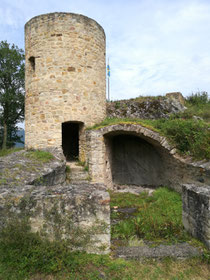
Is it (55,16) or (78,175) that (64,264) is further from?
(55,16)

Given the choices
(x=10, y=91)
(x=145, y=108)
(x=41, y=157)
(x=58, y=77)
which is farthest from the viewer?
(x=10, y=91)

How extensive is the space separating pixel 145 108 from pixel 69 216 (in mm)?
9121

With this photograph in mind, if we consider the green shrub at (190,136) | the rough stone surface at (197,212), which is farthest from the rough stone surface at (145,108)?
the rough stone surface at (197,212)

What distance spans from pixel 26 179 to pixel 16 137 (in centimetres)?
1570

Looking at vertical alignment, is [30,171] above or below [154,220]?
above

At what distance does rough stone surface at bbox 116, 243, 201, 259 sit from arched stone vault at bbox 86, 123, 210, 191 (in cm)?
253

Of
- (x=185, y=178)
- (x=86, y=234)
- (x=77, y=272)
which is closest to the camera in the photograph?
(x=77, y=272)

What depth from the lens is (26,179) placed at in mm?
4672

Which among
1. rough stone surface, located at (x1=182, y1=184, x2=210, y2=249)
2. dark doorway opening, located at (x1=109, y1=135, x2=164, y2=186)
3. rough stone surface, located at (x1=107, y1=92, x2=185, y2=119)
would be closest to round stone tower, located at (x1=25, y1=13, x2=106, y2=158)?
dark doorway opening, located at (x1=109, y1=135, x2=164, y2=186)

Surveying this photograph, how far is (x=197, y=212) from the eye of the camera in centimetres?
341

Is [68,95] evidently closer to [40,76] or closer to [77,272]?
[40,76]

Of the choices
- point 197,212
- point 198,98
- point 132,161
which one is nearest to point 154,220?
point 197,212

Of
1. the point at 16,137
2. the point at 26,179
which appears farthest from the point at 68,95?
the point at 16,137

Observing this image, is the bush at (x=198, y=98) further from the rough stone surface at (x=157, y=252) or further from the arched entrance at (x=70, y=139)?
the rough stone surface at (x=157, y=252)
